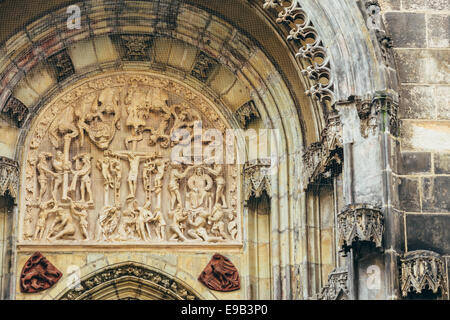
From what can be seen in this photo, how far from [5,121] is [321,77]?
4374 mm

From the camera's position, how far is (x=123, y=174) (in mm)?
18172

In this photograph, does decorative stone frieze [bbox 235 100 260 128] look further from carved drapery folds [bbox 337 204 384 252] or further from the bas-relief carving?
carved drapery folds [bbox 337 204 384 252]

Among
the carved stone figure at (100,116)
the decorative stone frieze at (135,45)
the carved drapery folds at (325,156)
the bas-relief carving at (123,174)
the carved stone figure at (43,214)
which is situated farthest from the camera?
the decorative stone frieze at (135,45)

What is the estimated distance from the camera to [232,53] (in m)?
18.0

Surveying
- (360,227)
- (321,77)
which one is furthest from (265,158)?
(360,227)

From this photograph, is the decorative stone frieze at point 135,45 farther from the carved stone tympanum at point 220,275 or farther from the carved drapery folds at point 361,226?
the carved drapery folds at point 361,226

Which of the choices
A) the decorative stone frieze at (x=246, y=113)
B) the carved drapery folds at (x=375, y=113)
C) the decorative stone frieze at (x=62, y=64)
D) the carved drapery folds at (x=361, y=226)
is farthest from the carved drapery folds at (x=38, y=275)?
the carved drapery folds at (x=375, y=113)

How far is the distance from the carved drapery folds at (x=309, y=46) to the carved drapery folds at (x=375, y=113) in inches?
18.3

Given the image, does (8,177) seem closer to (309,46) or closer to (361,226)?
(309,46)

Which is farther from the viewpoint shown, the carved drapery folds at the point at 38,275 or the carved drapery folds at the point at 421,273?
the carved drapery folds at the point at 38,275

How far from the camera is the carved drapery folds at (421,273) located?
1509 cm

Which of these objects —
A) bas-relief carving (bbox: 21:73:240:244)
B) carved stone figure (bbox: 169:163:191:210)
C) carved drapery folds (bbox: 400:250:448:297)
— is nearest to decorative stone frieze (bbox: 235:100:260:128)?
bas-relief carving (bbox: 21:73:240:244)

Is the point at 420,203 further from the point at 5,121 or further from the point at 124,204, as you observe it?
the point at 5,121
